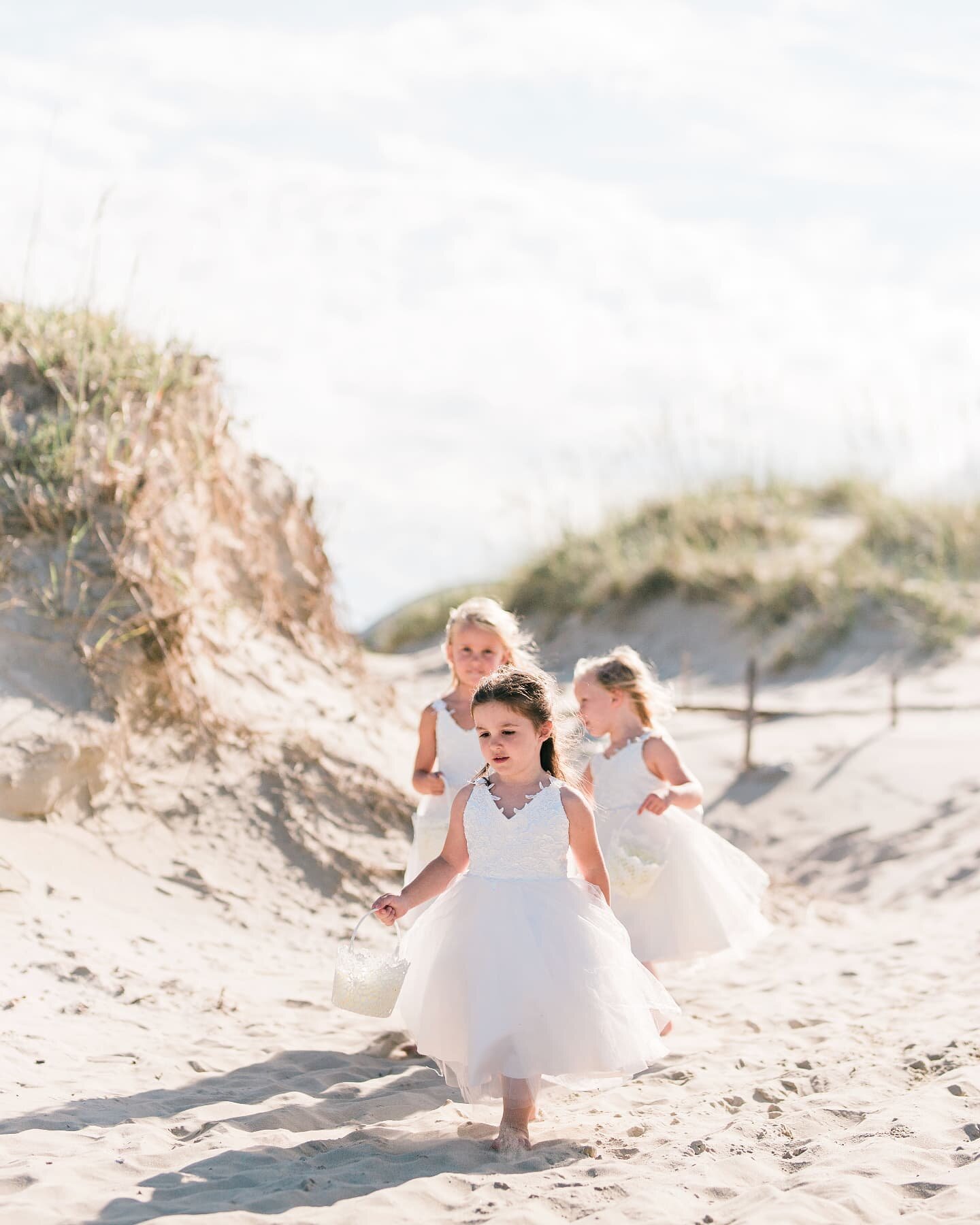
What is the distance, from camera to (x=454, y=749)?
18.2 ft

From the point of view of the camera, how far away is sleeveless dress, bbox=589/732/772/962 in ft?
17.6

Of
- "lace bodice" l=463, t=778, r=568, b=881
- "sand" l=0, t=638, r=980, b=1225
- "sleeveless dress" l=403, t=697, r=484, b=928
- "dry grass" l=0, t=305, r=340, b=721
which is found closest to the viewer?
"sand" l=0, t=638, r=980, b=1225

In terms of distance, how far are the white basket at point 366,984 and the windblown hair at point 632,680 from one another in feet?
5.98

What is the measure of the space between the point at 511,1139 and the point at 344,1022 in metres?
1.90

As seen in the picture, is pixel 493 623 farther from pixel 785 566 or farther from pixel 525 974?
pixel 785 566

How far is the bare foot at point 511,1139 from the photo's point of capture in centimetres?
401

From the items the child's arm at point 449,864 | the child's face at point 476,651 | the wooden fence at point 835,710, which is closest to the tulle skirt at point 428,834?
the child's face at point 476,651

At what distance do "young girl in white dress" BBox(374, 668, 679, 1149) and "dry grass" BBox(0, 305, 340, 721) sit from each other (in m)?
3.59

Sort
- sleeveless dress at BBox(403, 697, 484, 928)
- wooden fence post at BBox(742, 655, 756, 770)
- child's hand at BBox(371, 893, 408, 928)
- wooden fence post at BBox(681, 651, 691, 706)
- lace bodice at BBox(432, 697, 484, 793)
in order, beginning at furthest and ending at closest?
wooden fence post at BBox(681, 651, 691, 706), wooden fence post at BBox(742, 655, 756, 770), lace bodice at BBox(432, 697, 484, 793), sleeveless dress at BBox(403, 697, 484, 928), child's hand at BBox(371, 893, 408, 928)

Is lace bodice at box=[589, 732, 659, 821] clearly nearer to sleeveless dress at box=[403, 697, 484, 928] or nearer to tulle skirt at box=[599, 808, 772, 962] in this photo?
tulle skirt at box=[599, 808, 772, 962]

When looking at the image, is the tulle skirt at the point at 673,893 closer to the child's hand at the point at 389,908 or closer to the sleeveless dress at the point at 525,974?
the sleeveless dress at the point at 525,974

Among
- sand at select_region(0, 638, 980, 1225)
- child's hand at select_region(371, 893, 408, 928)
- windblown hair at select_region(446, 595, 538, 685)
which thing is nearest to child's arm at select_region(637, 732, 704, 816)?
windblown hair at select_region(446, 595, 538, 685)

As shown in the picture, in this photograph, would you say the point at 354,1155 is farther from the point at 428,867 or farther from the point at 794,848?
the point at 794,848

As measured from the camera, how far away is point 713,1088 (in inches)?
191
